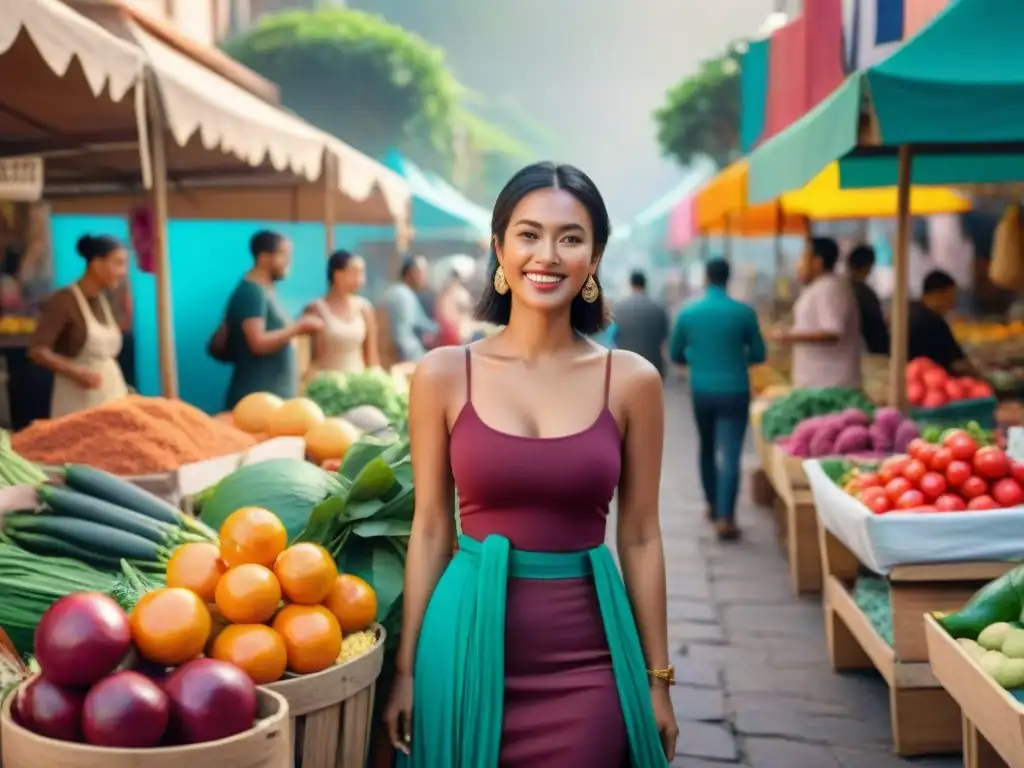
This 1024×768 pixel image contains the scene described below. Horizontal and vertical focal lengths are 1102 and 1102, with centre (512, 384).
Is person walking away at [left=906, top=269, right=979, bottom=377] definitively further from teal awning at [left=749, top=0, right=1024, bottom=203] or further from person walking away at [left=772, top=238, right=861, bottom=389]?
teal awning at [left=749, top=0, right=1024, bottom=203]

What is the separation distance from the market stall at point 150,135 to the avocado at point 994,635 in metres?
3.66

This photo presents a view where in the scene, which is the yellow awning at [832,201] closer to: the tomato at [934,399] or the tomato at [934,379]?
the tomato at [934,379]

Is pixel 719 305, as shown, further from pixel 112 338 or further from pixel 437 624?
pixel 437 624

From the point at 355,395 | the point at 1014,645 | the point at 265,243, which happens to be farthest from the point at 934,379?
the point at 265,243

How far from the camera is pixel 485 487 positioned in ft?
7.52

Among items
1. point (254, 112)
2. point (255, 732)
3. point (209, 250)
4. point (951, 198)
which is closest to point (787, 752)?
point (255, 732)

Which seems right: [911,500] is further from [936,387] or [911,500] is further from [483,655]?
[936,387]

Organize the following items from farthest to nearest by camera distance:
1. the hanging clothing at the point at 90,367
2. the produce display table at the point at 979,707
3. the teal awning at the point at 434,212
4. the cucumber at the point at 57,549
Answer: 1. the teal awning at the point at 434,212
2. the hanging clothing at the point at 90,367
3. the produce display table at the point at 979,707
4. the cucumber at the point at 57,549

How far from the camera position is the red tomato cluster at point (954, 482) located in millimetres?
4441

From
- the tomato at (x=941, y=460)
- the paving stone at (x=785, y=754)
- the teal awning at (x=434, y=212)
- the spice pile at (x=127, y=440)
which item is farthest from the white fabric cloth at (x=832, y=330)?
the teal awning at (x=434, y=212)

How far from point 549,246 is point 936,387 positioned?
5.65 metres

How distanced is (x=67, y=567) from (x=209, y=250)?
7031mm

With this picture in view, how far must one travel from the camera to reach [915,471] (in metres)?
4.62

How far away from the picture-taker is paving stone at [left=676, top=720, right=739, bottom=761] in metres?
4.36
